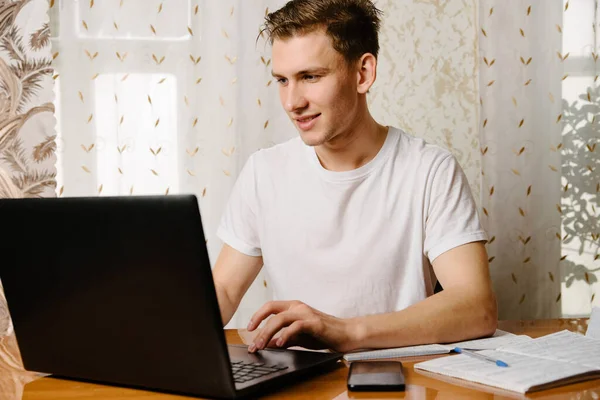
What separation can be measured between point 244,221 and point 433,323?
675 mm

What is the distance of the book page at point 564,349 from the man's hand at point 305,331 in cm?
26

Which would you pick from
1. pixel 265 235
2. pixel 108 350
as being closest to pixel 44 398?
pixel 108 350

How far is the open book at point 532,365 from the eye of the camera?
97cm

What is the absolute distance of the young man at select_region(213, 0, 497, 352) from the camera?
5.47 ft

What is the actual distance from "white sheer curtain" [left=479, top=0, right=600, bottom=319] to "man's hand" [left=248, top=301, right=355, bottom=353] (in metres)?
1.43

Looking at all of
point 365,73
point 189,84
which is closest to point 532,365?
point 365,73

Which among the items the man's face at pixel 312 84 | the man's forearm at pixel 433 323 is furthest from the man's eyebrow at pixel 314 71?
the man's forearm at pixel 433 323

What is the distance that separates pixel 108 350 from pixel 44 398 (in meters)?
0.12

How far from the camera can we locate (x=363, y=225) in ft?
5.57

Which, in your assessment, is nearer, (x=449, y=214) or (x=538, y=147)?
(x=449, y=214)

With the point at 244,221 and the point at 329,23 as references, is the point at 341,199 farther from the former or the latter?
the point at 329,23

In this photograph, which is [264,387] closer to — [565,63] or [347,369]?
[347,369]

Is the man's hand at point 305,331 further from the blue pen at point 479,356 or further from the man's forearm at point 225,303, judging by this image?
the man's forearm at point 225,303

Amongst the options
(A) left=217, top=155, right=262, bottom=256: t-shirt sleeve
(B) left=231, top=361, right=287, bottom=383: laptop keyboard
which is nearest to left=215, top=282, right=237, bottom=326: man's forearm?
(A) left=217, top=155, right=262, bottom=256: t-shirt sleeve
